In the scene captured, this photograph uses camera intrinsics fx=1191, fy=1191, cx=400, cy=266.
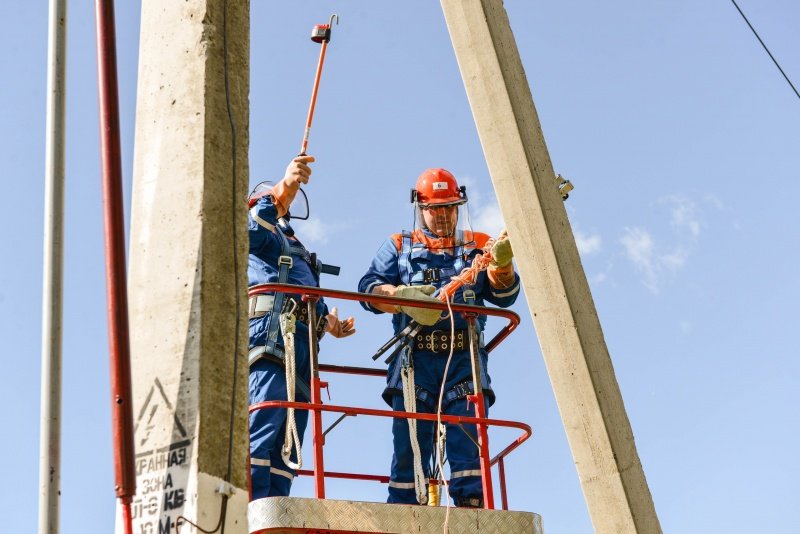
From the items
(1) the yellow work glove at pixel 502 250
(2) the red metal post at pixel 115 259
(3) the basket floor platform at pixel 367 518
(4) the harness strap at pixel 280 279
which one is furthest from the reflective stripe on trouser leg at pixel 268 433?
(2) the red metal post at pixel 115 259

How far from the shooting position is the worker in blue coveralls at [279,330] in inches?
232

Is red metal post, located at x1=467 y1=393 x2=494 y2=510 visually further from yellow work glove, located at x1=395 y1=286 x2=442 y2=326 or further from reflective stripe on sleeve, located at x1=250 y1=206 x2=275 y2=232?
reflective stripe on sleeve, located at x1=250 y1=206 x2=275 y2=232

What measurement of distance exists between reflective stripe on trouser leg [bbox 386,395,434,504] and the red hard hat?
5.33 feet

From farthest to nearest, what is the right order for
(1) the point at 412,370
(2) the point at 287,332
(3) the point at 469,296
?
(3) the point at 469,296
(1) the point at 412,370
(2) the point at 287,332

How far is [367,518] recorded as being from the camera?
5.25 m

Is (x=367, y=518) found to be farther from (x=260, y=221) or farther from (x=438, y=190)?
(x=438, y=190)

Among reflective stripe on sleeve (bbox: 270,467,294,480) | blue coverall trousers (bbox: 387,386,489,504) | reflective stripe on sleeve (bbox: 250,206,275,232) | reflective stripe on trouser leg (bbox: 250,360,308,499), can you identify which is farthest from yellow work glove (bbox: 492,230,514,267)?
reflective stripe on sleeve (bbox: 270,467,294,480)

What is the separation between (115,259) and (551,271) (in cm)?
214

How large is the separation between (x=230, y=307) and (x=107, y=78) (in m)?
0.71

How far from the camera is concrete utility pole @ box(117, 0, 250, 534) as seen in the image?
10.2ft

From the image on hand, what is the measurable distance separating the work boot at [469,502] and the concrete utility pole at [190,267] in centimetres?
321

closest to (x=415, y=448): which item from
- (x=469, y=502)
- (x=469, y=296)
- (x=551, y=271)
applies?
(x=469, y=502)

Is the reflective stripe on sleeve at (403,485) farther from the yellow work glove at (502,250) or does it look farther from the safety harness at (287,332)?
the yellow work glove at (502,250)

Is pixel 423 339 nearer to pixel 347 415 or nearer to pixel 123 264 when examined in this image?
pixel 347 415
